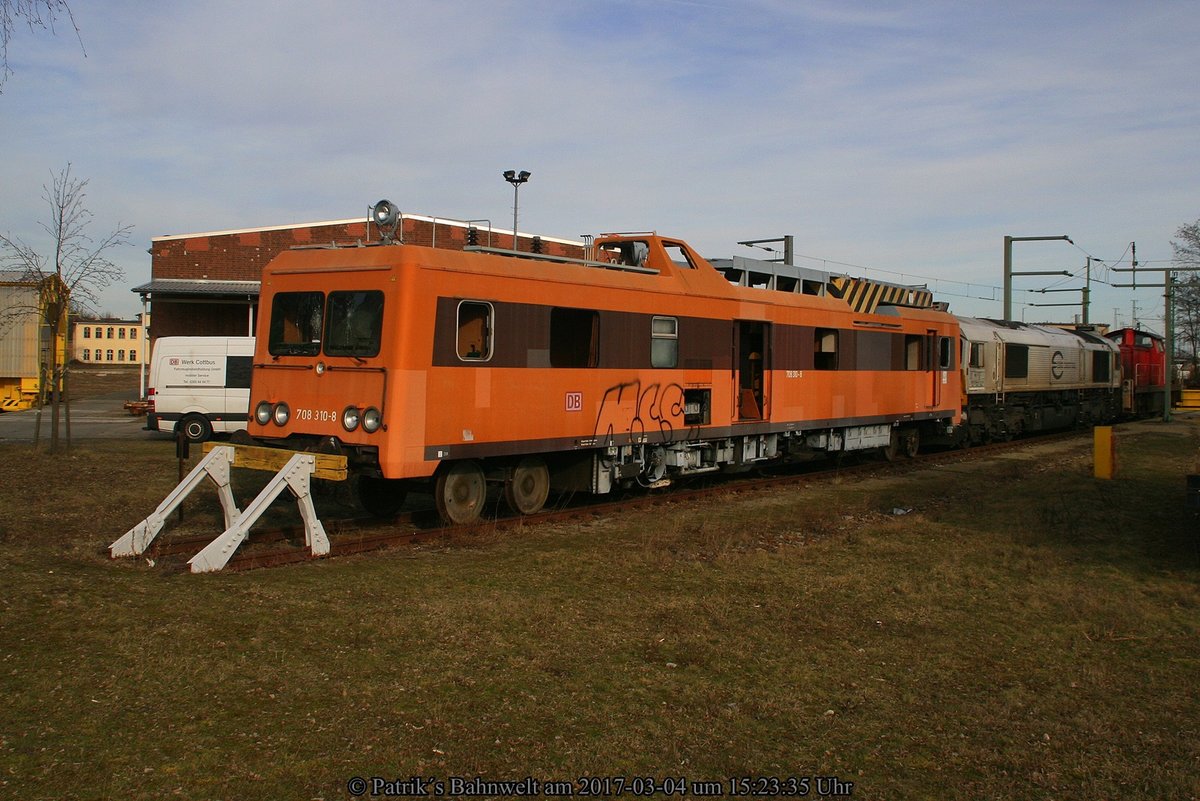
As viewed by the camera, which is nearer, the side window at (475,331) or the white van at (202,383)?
the side window at (475,331)

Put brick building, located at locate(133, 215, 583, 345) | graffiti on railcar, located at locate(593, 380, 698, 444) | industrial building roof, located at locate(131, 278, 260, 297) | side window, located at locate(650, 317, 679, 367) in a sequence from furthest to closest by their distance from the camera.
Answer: brick building, located at locate(133, 215, 583, 345) < industrial building roof, located at locate(131, 278, 260, 297) < side window, located at locate(650, 317, 679, 367) < graffiti on railcar, located at locate(593, 380, 698, 444)

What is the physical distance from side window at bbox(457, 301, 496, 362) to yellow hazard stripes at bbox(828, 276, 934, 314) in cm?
879

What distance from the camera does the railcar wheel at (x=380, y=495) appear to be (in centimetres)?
1129

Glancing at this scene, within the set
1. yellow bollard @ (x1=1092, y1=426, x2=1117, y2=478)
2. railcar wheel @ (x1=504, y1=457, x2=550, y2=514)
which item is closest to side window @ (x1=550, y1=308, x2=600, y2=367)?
railcar wheel @ (x1=504, y1=457, x2=550, y2=514)

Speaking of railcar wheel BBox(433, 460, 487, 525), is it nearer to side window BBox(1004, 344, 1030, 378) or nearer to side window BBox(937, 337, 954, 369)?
side window BBox(937, 337, 954, 369)

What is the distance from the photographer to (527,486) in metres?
11.6

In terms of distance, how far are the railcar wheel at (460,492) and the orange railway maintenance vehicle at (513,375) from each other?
0.06 ft

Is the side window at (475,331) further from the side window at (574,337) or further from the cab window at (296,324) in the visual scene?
the cab window at (296,324)

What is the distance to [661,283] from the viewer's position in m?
12.7

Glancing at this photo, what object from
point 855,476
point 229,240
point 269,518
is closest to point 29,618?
point 269,518

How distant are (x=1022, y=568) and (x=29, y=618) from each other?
820 cm

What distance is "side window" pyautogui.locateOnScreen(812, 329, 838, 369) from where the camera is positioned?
16.3 meters

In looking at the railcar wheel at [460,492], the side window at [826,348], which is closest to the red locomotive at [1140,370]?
the side window at [826,348]

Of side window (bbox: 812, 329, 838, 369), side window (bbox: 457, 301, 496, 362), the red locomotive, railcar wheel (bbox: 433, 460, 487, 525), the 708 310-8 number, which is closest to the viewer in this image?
the 708 310-8 number
